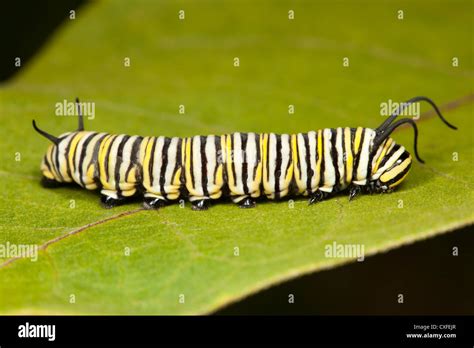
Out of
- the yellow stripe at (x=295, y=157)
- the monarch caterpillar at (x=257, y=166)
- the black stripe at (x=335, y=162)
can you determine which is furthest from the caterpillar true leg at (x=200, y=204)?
the black stripe at (x=335, y=162)

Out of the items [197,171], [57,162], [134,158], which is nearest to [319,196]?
[197,171]

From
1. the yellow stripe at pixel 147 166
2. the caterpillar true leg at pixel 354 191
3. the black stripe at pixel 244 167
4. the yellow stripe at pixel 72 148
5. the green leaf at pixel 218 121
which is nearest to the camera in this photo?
the green leaf at pixel 218 121

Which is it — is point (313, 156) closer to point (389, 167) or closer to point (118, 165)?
point (389, 167)

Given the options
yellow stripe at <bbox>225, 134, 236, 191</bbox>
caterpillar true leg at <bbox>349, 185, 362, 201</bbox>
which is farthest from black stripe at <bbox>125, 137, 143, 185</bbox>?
caterpillar true leg at <bbox>349, 185, 362, 201</bbox>

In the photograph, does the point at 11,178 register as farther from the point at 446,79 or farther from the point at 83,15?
the point at 446,79

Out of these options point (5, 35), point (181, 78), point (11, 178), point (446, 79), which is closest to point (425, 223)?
point (446, 79)

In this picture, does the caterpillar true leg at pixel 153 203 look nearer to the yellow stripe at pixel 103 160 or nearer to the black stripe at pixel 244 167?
the yellow stripe at pixel 103 160

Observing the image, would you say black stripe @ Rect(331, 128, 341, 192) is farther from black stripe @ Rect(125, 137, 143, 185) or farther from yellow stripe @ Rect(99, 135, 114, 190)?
yellow stripe @ Rect(99, 135, 114, 190)
